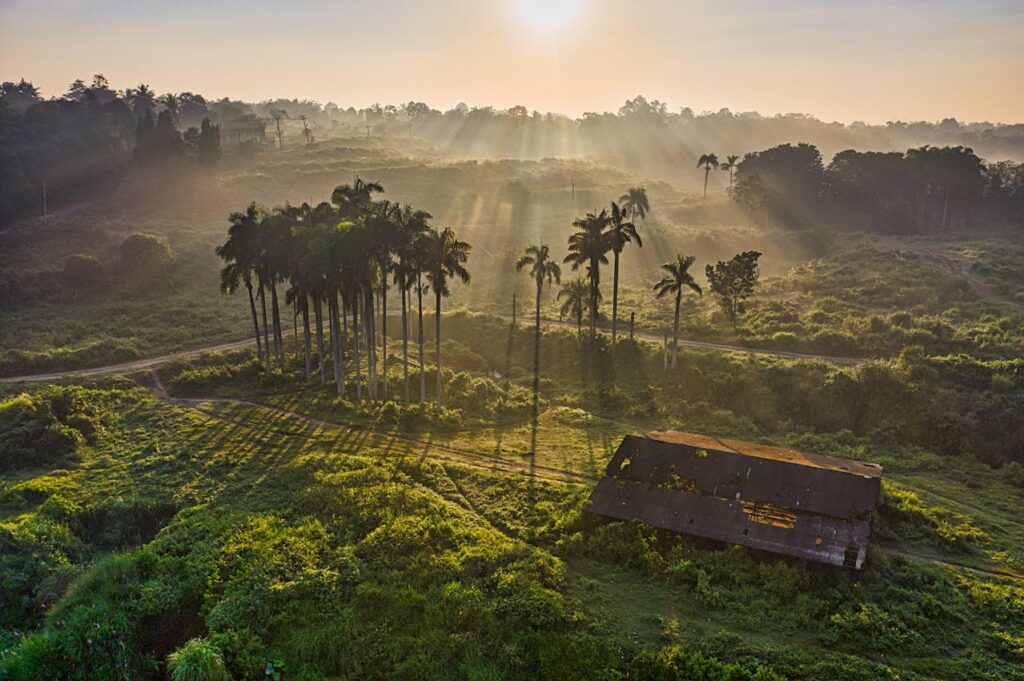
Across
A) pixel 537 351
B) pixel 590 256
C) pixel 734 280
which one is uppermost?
pixel 590 256

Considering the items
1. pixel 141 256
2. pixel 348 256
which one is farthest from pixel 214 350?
pixel 141 256

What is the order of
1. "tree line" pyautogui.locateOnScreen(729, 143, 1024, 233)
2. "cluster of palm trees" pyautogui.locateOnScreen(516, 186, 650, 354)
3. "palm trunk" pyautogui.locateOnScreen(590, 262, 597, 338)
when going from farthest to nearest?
"tree line" pyautogui.locateOnScreen(729, 143, 1024, 233)
"palm trunk" pyautogui.locateOnScreen(590, 262, 597, 338)
"cluster of palm trees" pyautogui.locateOnScreen(516, 186, 650, 354)

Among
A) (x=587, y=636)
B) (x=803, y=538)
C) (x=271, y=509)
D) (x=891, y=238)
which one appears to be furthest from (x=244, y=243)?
(x=891, y=238)

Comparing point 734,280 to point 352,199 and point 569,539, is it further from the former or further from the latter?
point 569,539

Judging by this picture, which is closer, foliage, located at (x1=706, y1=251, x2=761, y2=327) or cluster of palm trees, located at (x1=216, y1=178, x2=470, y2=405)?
cluster of palm trees, located at (x1=216, y1=178, x2=470, y2=405)

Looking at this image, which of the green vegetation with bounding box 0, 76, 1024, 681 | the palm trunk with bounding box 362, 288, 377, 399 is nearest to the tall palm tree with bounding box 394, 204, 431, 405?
the green vegetation with bounding box 0, 76, 1024, 681

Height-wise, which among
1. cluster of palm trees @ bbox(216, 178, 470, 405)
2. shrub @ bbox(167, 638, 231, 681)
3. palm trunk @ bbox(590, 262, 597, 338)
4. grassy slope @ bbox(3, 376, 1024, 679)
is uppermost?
cluster of palm trees @ bbox(216, 178, 470, 405)

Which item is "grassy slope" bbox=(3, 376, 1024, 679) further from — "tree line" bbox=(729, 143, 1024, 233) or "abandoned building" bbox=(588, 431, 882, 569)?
"tree line" bbox=(729, 143, 1024, 233)

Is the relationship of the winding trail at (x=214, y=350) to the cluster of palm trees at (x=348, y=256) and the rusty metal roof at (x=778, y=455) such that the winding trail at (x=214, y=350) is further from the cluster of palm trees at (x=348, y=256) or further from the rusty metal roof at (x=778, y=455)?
the rusty metal roof at (x=778, y=455)

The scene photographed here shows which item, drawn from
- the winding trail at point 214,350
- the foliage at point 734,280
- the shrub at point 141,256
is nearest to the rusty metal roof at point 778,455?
the winding trail at point 214,350
